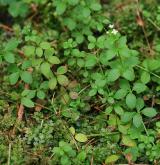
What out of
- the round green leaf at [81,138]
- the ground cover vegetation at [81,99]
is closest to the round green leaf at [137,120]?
the ground cover vegetation at [81,99]

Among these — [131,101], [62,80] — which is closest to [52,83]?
[62,80]

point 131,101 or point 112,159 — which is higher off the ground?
point 131,101

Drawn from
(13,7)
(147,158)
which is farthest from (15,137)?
(13,7)

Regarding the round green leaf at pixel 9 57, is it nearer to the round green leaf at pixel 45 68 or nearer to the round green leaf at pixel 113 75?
the round green leaf at pixel 45 68

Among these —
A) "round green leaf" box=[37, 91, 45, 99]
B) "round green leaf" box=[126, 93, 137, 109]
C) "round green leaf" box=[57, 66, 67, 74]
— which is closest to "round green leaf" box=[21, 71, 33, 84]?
"round green leaf" box=[37, 91, 45, 99]

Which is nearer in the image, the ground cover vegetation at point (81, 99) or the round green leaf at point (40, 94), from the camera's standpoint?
the ground cover vegetation at point (81, 99)

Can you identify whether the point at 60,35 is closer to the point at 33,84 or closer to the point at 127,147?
the point at 33,84

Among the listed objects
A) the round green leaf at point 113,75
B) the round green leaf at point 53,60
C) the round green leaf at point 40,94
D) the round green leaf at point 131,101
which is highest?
the round green leaf at point 113,75

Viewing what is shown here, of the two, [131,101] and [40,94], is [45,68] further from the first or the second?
[131,101]
